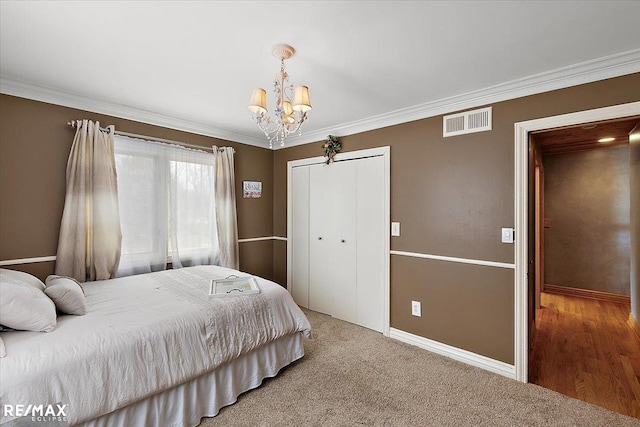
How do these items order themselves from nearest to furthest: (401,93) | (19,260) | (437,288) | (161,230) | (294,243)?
(19,260) → (401,93) → (437,288) → (161,230) → (294,243)

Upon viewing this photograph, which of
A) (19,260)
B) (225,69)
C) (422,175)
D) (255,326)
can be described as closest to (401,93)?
(422,175)

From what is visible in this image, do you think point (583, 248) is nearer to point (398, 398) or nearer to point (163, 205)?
point (398, 398)

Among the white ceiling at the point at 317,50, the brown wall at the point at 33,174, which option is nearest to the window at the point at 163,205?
the brown wall at the point at 33,174

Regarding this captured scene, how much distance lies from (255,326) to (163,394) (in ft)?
2.27

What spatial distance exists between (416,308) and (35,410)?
9.44 feet

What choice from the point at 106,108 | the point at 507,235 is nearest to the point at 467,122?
the point at 507,235

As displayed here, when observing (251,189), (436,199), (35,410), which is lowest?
(35,410)

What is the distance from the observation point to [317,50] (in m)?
1.95

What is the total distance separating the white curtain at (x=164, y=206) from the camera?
10.1ft

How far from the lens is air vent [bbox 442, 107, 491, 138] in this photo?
2646mm

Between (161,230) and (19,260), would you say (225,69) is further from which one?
(19,260)

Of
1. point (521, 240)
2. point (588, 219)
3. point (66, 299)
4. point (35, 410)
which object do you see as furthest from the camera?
point (588, 219)

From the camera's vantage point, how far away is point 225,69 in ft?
7.32

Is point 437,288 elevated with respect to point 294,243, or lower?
lower
